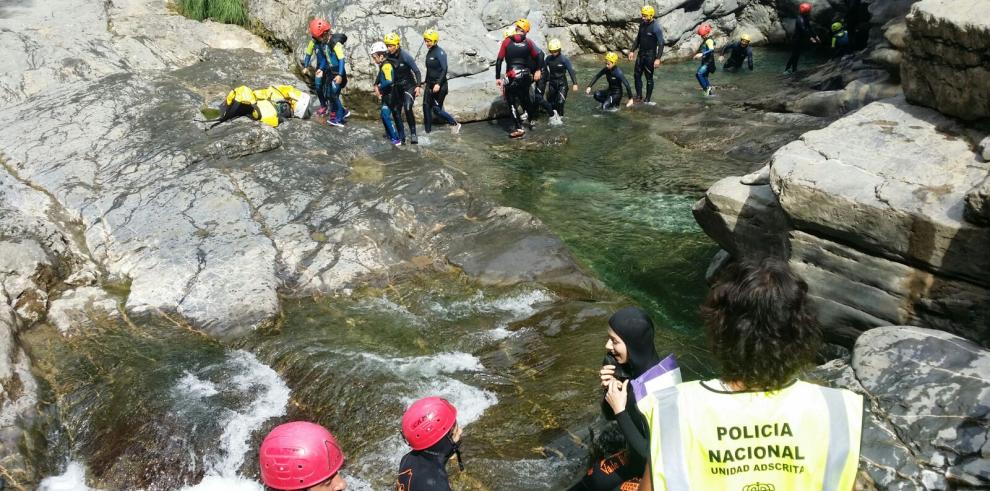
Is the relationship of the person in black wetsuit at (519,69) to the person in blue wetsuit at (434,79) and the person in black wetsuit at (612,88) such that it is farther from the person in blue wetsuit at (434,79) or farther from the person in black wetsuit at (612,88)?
the person in black wetsuit at (612,88)

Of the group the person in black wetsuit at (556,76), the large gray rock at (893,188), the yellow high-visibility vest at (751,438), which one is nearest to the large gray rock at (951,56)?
the large gray rock at (893,188)

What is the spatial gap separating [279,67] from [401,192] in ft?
19.8

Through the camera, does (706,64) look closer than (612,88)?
No

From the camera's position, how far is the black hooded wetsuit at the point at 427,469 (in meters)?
3.10

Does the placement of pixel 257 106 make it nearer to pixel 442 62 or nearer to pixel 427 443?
pixel 442 62

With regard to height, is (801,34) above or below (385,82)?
above

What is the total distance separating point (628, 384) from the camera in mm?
2854

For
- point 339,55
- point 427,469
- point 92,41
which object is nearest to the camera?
point 427,469

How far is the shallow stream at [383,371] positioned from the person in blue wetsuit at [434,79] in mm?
3162

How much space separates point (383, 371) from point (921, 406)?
3.62 m

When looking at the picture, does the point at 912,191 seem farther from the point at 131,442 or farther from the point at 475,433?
the point at 131,442

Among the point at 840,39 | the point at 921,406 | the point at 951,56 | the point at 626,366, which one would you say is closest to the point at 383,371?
the point at 626,366

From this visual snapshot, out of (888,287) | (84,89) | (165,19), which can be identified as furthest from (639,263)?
(165,19)

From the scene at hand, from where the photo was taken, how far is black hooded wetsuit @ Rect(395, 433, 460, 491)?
3.10m
